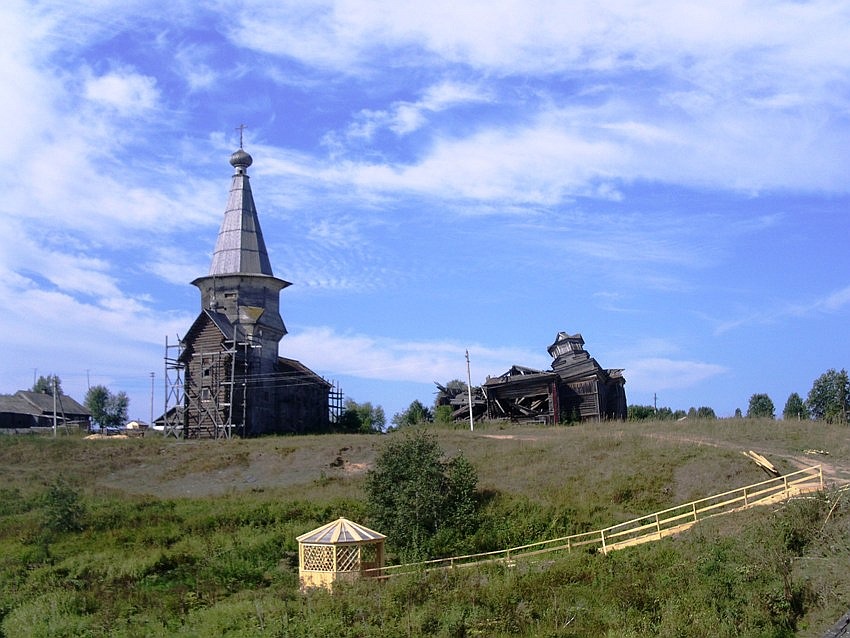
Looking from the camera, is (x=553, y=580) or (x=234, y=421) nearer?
(x=553, y=580)

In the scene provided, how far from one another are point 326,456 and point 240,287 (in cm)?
1682

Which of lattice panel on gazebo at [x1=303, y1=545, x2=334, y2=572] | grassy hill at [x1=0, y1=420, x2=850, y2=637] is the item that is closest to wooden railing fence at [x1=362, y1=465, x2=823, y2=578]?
grassy hill at [x1=0, y1=420, x2=850, y2=637]

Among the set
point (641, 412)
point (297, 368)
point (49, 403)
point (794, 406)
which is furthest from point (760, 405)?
point (49, 403)

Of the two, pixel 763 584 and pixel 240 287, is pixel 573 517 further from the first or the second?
pixel 240 287

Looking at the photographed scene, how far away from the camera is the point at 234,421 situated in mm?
48562

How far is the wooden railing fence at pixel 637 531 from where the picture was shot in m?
22.2

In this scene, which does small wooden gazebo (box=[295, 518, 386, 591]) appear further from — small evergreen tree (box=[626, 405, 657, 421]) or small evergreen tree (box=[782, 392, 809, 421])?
small evergreen tree (box=[782, 392, 809, 421])

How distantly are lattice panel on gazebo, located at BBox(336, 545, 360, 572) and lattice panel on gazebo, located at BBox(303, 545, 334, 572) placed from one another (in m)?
0.14

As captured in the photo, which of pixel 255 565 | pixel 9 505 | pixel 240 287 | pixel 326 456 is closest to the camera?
pixel 255 565

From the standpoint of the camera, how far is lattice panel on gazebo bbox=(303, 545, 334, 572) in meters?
18.5

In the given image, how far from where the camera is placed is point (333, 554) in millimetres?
18469

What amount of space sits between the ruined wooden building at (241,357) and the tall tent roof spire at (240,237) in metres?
0.06

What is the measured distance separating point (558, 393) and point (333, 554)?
34781mm

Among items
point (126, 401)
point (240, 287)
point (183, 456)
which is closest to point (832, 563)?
point (183, 456)
